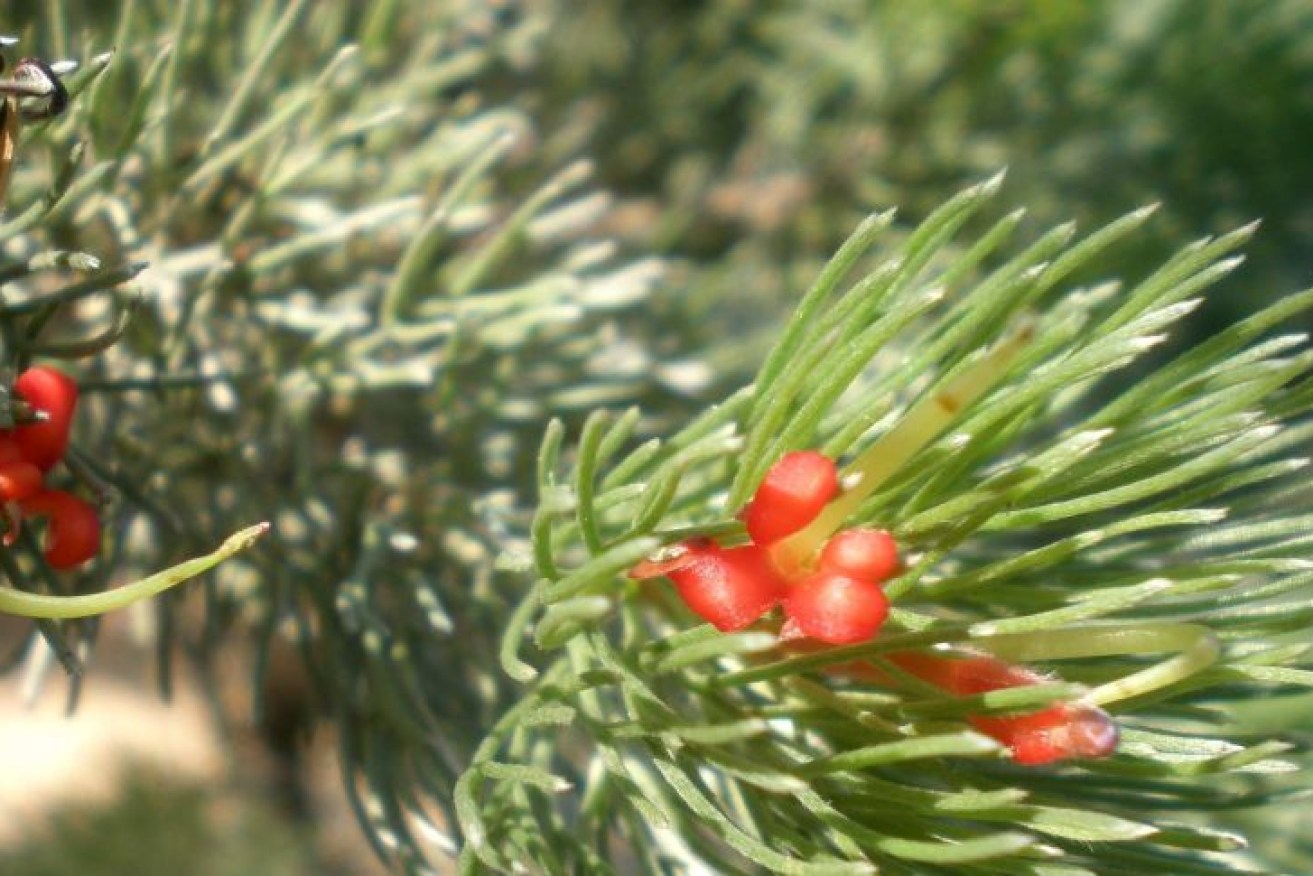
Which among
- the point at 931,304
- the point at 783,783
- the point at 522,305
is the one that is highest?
the point at 522,305

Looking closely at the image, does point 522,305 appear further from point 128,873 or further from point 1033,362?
point 128,873

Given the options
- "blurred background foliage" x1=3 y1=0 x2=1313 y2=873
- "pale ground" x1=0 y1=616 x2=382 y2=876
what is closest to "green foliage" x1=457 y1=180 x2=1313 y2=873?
"blurred background foliage" x1=3 y1=0 x2=1313 y2=873

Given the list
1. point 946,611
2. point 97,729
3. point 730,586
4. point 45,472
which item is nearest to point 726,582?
point 730,586

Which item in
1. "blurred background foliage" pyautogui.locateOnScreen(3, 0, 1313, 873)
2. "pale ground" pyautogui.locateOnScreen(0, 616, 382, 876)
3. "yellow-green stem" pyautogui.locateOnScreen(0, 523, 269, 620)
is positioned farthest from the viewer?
"pale ground" pyautogui.locateOnScreen(0, 616, 382, 876)

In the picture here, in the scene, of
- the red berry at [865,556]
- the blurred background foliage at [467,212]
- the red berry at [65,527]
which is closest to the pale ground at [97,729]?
the blurred background foliage at [467,212]

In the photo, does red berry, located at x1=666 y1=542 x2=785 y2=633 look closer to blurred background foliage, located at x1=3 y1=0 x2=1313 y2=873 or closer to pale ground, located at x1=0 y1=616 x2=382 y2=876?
blurred background foliage, located at x1=3 y1=0 x2=1313 y2=873

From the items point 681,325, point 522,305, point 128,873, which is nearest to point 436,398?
point 522,305
